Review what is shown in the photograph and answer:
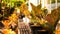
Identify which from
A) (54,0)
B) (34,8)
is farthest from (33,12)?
(54,0)

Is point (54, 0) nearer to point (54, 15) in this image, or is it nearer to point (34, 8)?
point (34, 8)

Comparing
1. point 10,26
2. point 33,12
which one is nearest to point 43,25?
point 33,12

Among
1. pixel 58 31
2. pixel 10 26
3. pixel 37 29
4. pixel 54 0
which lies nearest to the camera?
pixel 58 31

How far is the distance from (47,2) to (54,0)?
0.14 m

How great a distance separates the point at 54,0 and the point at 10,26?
1.48 metres

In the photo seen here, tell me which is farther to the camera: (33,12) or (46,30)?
(33,12)

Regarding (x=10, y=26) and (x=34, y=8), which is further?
(x=10, y=26)

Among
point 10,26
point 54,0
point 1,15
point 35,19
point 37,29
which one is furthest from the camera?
point 54,0

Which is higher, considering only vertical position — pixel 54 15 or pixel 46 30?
pixel 54 15

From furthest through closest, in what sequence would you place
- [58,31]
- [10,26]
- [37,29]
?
[10,26] → [37,29] → [58,31]

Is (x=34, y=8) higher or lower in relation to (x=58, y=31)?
higher

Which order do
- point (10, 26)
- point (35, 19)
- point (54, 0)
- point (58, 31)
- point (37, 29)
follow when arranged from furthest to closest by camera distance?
point (54, 0)
point (10, 26)
point (35, 19)
point (37, 29)
point (58, 31)

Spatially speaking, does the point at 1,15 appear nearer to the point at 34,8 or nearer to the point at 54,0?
the point at 34,8

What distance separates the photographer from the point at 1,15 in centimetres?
184
